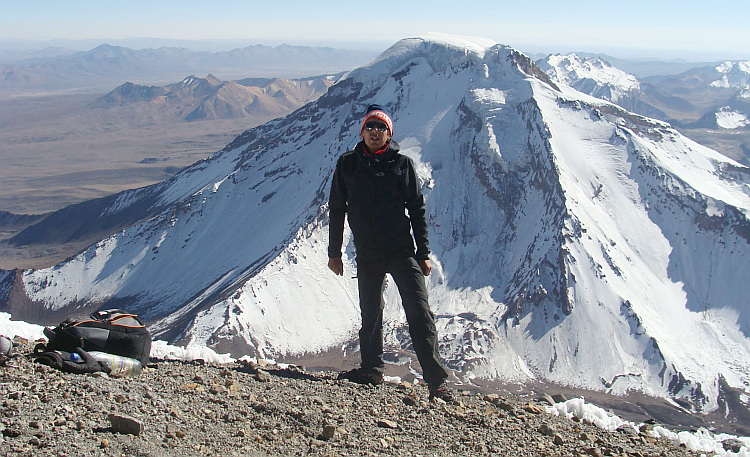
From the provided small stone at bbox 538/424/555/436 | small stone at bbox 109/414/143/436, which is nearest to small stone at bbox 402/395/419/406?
small stone at bbox 538/424/555/436

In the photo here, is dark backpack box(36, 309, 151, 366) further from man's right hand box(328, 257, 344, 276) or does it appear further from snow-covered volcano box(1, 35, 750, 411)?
snow-covered volcano box(1, 35, 750, 411)

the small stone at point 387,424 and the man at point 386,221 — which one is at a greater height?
the man at point 386,221

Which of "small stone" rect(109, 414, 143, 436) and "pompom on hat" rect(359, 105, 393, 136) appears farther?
"pompom on hat" rect(359, 105, 393, 136)

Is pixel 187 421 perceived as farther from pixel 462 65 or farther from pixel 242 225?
pixel 462 65

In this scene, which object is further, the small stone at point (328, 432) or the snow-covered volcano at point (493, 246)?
the snow-covered volcano at point (493, 246)

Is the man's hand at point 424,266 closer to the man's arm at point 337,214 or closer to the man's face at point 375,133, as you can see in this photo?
the man's arm at point 337,214

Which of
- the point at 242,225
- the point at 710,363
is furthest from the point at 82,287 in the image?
the point at 710,363

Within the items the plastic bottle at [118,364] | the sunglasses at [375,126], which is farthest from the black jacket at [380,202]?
the plastic bottle at [118,364]
